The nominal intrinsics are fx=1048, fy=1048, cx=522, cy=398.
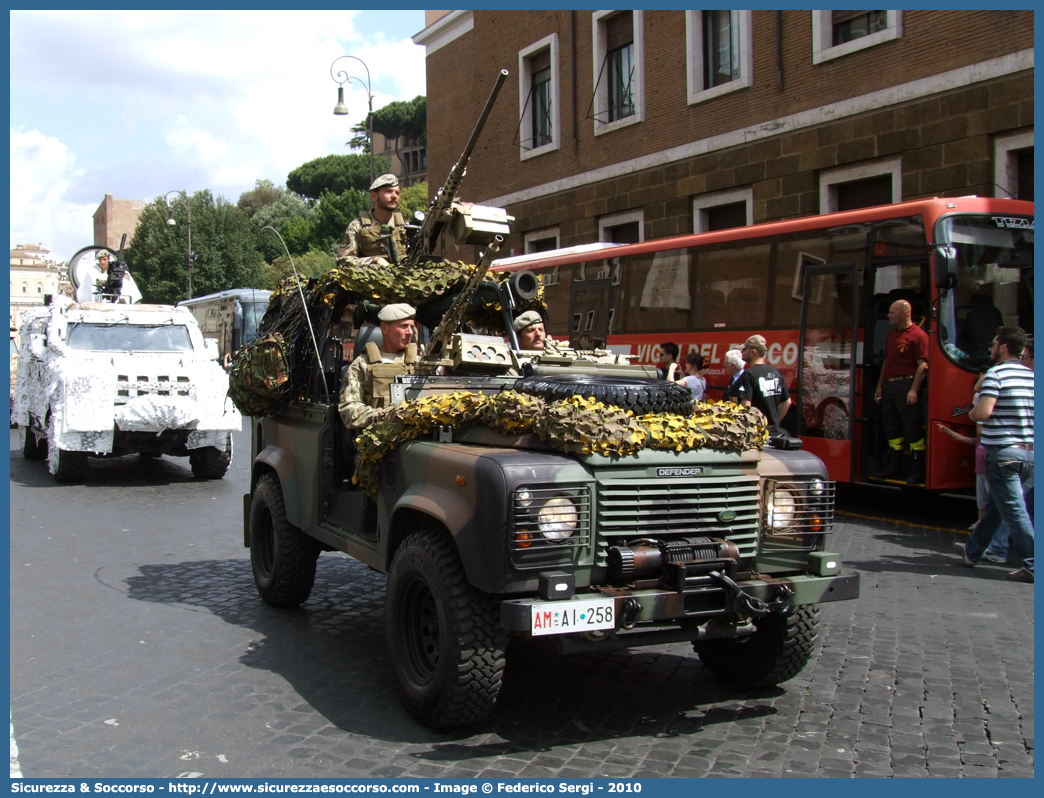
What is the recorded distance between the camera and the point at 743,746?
173 inches

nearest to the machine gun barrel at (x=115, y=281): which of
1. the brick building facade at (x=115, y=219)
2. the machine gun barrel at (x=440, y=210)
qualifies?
the machine gun barrel at (x=440, y=210)

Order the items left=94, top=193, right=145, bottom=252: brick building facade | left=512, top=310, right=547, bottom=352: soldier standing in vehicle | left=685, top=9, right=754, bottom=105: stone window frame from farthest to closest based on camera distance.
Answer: left=94, top=193, right=145, bottom=252: brick building facade
left=685, top=9, right=754, bottom=105: stone window frame
left=512, top=310, right=547, bottom=352: soldier standing in vehicle

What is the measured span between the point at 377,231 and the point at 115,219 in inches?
2984

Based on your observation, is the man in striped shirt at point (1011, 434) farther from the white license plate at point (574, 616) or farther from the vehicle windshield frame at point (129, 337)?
the vehicle windshield frame at point (129, 337)

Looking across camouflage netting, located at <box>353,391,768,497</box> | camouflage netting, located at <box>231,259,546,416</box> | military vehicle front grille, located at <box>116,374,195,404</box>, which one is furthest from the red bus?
camouflage netting, located at <box>353,391,768,497</box>

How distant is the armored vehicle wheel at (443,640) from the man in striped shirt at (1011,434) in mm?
5072

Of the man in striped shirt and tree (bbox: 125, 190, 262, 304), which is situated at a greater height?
tree (bbox: 125, 190, 262, 304)

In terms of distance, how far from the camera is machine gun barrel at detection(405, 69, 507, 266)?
6348 mm

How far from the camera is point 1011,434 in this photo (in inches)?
309

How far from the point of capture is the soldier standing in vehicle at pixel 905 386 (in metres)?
10.3

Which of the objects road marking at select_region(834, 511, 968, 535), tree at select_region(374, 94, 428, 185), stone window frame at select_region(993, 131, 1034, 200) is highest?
tree at select_region(374, 94, 428, 185)

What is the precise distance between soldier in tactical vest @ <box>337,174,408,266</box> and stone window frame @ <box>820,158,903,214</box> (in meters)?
11.7

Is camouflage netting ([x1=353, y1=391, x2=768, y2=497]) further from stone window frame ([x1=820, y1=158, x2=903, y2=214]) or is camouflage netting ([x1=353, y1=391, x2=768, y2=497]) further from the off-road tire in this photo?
stone window frame ([x1=820, y1=158, x2=903, y2=214])

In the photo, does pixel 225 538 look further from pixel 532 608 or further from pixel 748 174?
pixel 748 174
